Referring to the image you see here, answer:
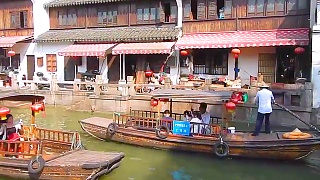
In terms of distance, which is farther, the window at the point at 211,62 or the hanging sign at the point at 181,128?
the window at the point at 211,62

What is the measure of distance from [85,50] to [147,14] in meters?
3.85

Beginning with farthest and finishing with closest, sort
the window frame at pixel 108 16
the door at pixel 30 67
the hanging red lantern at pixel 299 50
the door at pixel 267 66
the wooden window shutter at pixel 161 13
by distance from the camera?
the door at pixel 30 67 < the window frame at pixel 108 16 < the wooden window shutter at pixel 161 13 < the door at pixel 267 66 < the hanging red lantern at pixel 299 50

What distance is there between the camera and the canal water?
916 centimetres

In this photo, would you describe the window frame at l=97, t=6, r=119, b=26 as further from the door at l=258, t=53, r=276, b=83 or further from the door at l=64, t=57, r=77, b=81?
the door at l=258, t=53, r=276, b=83

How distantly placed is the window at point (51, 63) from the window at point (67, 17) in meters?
2.05

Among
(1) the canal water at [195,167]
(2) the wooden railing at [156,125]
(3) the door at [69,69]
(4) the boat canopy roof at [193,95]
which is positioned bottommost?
(1) the canal water at [195,167]

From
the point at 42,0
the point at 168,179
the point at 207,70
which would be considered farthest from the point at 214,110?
the point at 42,0

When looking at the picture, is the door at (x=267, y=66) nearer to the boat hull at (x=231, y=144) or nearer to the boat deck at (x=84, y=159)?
the boat hull at (x=231, y=144)

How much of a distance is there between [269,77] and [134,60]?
7358 mm

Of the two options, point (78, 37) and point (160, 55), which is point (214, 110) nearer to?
point (160, 55)

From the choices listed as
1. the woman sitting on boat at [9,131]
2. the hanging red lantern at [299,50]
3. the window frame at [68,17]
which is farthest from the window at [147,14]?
the woman sitting on boat at [9,131]

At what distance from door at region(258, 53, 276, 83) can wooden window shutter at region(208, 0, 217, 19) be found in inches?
116

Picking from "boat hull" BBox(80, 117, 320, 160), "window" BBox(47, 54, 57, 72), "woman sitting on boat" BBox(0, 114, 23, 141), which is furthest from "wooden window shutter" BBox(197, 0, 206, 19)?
"woman sitting on boat" BBox(0, 114, 23, 141)

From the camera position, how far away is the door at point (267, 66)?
17.5 metres
